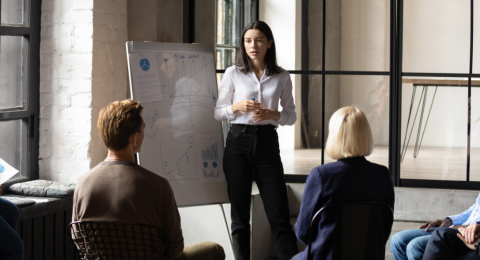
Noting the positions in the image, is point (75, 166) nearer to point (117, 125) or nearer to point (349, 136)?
point (117, 125)

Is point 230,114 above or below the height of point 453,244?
above

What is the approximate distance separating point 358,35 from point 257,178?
1660mm

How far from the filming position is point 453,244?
2.05 m

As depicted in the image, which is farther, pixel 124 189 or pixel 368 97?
pixel 368 97

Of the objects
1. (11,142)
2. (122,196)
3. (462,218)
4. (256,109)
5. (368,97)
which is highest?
(368,97)

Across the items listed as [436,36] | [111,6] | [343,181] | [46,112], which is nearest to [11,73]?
[46,112]

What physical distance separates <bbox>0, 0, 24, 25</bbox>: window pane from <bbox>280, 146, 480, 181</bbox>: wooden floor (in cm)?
228

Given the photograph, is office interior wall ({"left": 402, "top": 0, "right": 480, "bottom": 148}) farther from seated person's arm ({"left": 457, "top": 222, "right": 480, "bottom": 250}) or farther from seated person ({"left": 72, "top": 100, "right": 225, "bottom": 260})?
seated person ({"left": 72, "top": 100, "right": 225, "bottom": 260})

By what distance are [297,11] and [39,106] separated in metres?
2.12

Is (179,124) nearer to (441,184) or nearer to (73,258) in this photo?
(73,258)

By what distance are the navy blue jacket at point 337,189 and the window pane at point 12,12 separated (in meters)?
2.17

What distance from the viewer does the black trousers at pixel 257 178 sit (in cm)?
258

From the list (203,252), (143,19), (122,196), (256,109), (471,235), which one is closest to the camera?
(122,196)

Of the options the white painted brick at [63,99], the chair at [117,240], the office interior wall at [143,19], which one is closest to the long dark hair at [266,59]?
the office interior wall at [143,19]
